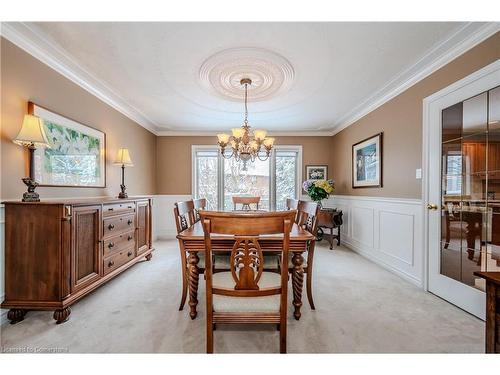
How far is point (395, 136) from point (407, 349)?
2422 mm

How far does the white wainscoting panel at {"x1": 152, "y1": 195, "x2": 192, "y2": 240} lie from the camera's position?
487 cm

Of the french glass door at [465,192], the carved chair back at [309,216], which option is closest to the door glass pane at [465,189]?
the french glass door at [465,192]

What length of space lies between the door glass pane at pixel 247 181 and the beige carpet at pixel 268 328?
278cm

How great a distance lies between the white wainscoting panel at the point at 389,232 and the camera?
100 inches

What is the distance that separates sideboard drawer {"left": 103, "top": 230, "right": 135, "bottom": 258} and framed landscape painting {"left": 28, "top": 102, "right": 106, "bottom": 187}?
0.75m

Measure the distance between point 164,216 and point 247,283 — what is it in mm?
4071

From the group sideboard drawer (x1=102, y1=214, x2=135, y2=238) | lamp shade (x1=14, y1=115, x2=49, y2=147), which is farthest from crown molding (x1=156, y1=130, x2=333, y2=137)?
lamp shade (x1=14, y1=115, x2=49, y2=147)

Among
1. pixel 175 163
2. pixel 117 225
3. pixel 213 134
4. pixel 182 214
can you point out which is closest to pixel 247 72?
pixel 182 214
